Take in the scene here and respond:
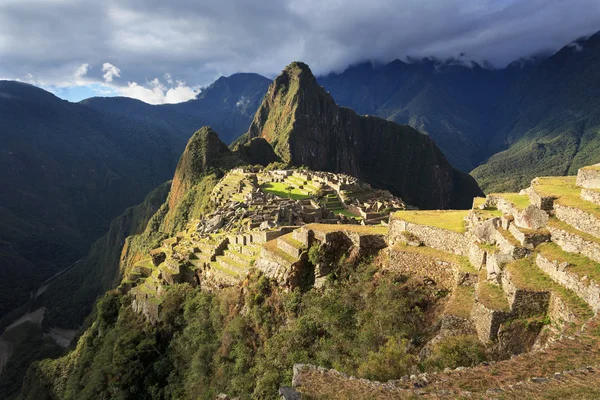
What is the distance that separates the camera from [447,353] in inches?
412

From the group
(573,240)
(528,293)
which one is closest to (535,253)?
(573,240)

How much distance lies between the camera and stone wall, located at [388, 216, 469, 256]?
14158 mm

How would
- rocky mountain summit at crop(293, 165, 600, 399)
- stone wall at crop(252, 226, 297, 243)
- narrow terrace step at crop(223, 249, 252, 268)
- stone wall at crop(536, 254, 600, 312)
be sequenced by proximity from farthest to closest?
stone wall at crop(252, 226, 297, 243)
narrow terrace step at crop(223, 249, 252, 268)
stone wall at crop(536, 254, 600, 312)
rocky mountain summit at crop(293, 165, 600, 399)

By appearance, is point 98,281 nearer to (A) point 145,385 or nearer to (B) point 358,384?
(A) point 145,385

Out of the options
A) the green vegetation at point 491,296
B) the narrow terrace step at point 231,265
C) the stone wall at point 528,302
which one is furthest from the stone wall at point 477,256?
the narrow terrace step at point 231,265

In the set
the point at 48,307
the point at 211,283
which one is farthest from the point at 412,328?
the point at 48,307

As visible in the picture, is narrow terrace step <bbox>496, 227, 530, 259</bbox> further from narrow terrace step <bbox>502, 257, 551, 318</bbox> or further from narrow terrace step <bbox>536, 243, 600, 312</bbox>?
narrow terrace step <bbox>502, 257, 551, 318</bbox>

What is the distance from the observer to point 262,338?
17641 millimetres

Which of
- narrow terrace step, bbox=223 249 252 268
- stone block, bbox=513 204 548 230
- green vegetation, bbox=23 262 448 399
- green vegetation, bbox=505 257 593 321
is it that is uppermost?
stone block, bbox=513 204 548 230

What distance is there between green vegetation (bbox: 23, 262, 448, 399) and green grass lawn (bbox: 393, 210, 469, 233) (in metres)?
2.70

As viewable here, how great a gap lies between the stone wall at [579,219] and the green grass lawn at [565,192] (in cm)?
12

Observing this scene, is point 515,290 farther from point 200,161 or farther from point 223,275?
point 200,161

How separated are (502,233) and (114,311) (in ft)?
112

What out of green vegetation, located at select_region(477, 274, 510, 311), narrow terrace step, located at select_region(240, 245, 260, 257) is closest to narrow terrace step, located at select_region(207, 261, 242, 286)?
narrow terrace step, located at select_region(240, 245, 260, 257)
